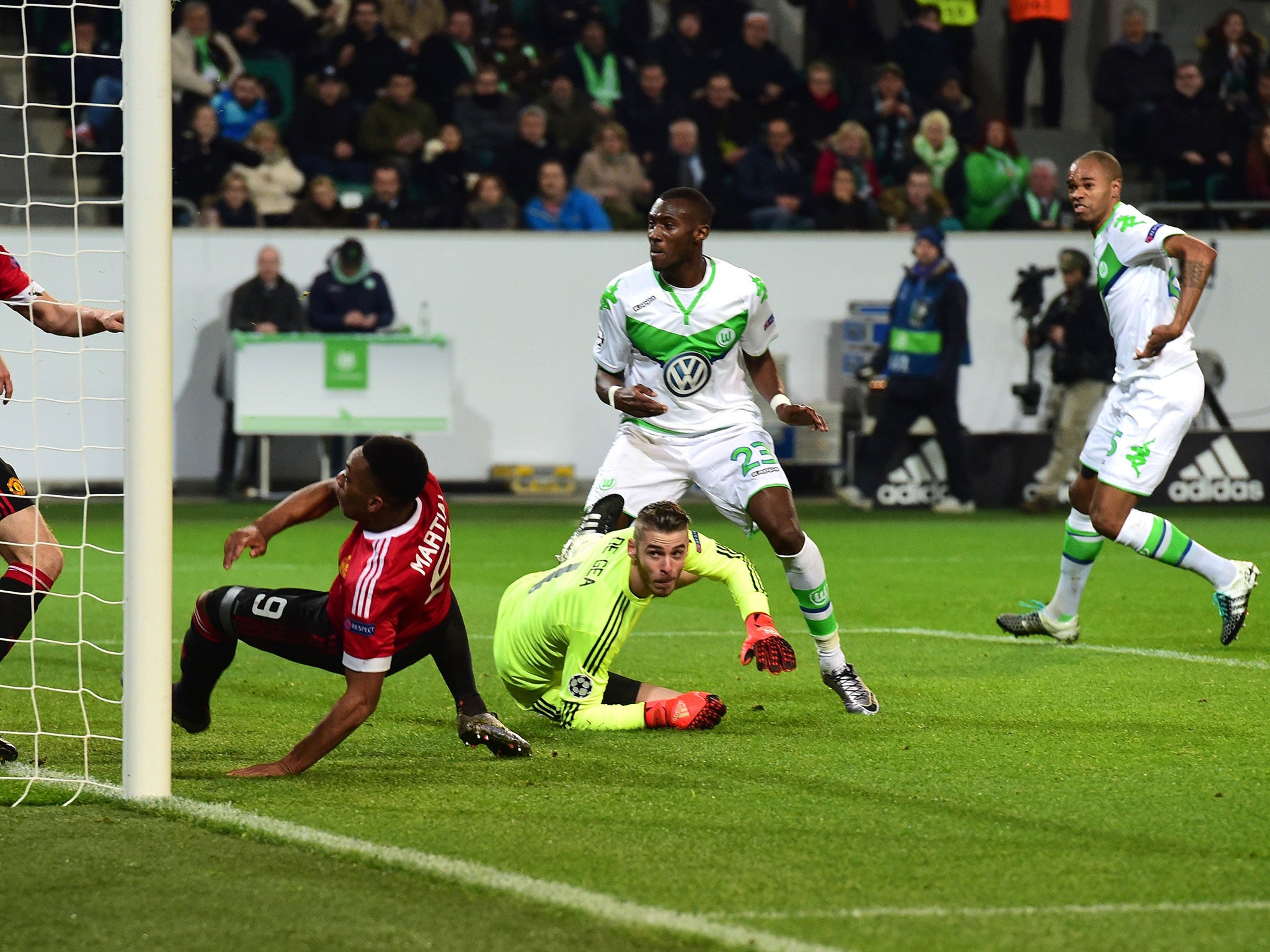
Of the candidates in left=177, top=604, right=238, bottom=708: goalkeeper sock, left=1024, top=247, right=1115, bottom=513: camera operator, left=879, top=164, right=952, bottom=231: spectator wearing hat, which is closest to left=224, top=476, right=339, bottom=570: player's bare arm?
left=177, top=604, right=238, bottom=708: goalkeeper sock

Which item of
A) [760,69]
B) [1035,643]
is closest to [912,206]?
[760,69]

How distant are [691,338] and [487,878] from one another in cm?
340

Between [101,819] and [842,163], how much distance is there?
49.2 ft

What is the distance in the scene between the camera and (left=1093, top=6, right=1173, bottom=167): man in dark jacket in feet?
64.6

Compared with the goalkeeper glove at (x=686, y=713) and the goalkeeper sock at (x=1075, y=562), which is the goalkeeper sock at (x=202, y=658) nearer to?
the goalkeeper glove at (x=686, y=713)

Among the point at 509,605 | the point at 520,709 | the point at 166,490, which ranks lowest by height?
the point at 520,709

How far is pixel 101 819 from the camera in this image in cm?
458

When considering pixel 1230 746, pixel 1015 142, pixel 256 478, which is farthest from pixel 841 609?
pixel 1015 142

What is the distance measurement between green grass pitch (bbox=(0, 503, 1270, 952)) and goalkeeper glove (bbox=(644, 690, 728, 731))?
0.23 ft

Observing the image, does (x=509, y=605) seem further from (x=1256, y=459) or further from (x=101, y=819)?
(x=1256, y=459)

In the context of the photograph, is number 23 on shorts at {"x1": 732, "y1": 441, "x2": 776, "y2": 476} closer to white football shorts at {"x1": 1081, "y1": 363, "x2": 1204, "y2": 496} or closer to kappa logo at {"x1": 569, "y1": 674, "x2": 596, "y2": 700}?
kappa logo at {"x1": 569, "y1": 674, "x2": 596, "y2": 700}

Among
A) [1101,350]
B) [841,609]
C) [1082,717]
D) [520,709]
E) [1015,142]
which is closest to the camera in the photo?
[1082,717]

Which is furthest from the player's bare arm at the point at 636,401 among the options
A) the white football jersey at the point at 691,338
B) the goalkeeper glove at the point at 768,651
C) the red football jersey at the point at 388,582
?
the red football jersey at the point at 388,582

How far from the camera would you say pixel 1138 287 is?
25.5ft
